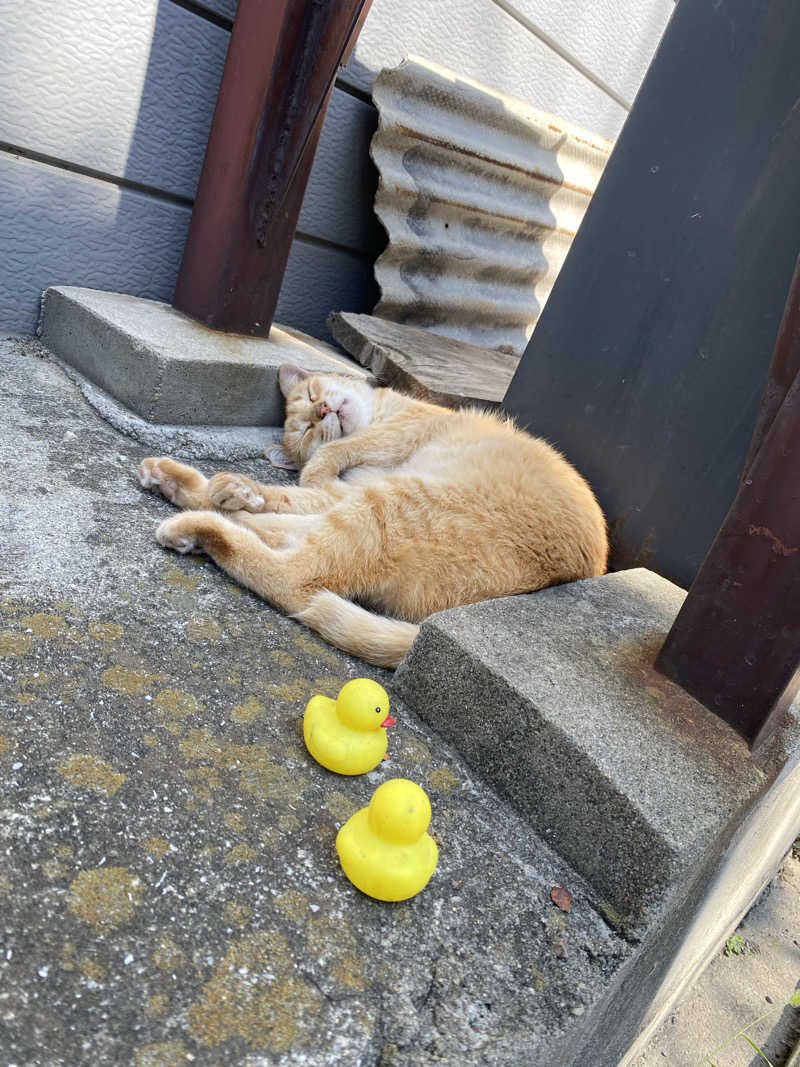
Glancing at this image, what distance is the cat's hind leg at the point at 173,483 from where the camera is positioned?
209cm

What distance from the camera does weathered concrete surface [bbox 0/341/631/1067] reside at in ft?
2.92

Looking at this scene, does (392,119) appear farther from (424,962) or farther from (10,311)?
(424,962)

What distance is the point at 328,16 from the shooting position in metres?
2.38

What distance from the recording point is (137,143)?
2670mm

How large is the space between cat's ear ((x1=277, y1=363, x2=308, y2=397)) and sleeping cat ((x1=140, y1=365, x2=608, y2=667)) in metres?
0.50

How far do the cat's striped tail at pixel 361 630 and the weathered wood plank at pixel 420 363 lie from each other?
1380mm

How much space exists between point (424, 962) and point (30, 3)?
8.93 feet

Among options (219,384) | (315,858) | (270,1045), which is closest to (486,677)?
(315,858)

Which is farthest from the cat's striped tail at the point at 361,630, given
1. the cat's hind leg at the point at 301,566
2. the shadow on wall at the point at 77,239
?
the shadow on wall at the point at 77,239

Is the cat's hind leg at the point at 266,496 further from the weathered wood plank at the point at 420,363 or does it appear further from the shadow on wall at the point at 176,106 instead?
the shadow on wall at the point at 176,106

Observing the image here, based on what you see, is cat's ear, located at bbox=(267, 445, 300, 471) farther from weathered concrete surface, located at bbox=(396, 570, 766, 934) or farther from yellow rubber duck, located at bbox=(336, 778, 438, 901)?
Result: yellow rubber duck, located at bbox=(336, 778, 438, 901)

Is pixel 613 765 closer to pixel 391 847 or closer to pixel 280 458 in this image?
pixel 391 847

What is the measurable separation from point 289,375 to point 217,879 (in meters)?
1.91

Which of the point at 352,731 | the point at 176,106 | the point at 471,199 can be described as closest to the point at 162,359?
the point at 176,106
